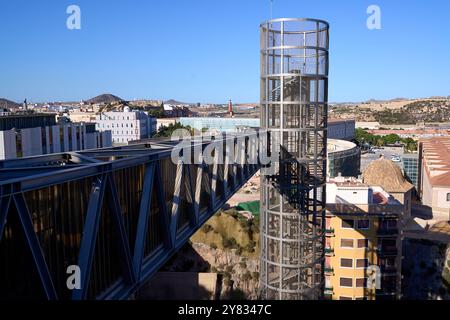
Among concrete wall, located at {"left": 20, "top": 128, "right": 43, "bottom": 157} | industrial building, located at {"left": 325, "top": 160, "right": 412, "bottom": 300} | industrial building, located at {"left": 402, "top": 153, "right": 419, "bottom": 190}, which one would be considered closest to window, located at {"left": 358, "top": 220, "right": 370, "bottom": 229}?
industrial building, located at {"left": 325, "top": 160, "right": 412, "bottom": 300}

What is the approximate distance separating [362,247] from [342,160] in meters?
20.8

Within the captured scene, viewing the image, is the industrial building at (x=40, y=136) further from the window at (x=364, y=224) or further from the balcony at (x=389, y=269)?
the balcony at (x=389, y=269)

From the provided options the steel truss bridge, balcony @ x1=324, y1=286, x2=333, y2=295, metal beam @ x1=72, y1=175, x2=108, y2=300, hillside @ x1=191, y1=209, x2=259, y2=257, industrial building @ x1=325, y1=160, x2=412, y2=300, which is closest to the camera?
the steel truss bridge

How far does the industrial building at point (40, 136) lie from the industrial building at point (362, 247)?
21154mm

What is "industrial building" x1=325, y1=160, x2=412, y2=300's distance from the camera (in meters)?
22.1

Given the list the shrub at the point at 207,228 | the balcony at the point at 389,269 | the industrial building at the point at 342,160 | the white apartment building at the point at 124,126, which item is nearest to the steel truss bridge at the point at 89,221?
the balcony at the point at 389,269

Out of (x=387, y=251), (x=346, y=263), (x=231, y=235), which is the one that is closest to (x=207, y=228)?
(x=231, y=235)

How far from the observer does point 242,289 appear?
2689 cm

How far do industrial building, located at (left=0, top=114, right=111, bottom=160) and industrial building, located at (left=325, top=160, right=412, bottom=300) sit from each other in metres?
21.2

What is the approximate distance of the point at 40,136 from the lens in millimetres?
35219

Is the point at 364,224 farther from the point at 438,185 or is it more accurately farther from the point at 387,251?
the point at 438,185

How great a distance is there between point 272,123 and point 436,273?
830 inches

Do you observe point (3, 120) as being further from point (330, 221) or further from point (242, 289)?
point (330, 221)

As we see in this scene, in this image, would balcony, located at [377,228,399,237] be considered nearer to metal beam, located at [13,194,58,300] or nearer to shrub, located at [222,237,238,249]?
shrub, located at [222,237,238,249]
